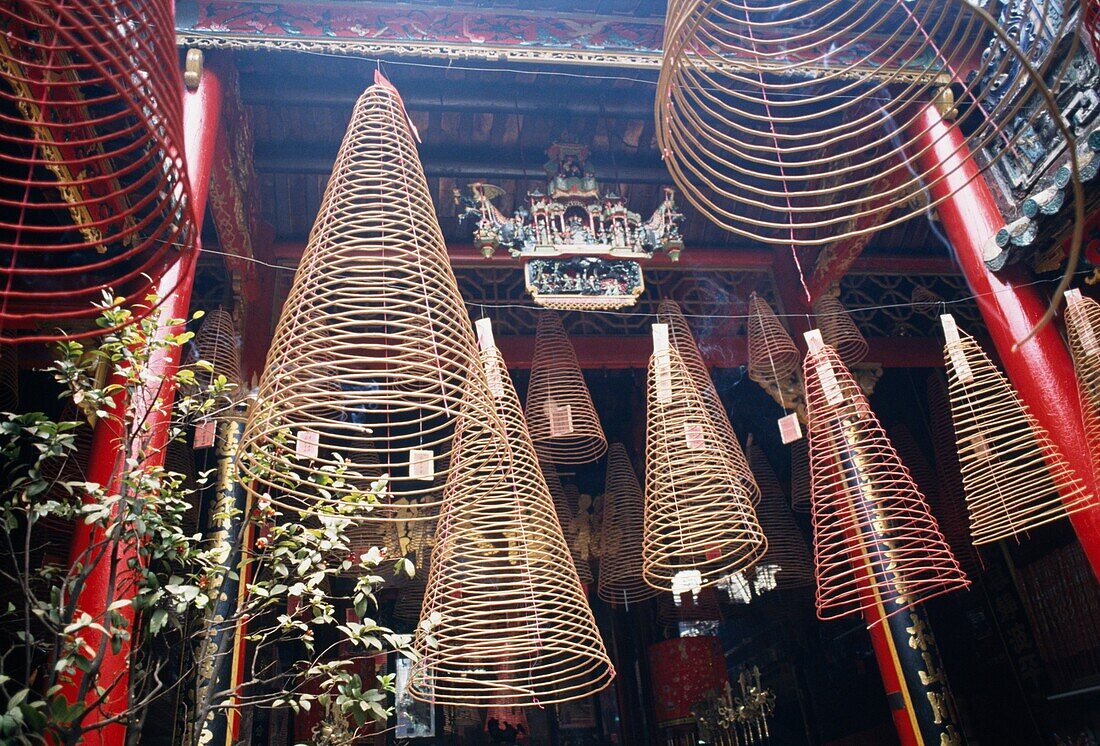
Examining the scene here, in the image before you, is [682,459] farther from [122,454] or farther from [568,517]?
[568,517]

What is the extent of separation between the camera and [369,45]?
14.8ft

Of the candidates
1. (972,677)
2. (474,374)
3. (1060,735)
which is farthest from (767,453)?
(474,374)

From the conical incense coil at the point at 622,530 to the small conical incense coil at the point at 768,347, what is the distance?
155 centimetres

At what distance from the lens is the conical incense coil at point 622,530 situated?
21.9 ft

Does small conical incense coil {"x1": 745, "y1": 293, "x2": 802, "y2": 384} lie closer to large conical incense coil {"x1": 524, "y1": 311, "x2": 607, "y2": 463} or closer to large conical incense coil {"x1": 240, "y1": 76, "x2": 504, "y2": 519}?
large conical incense coil {"x1": 524, "y1": 311, "x2": 607, "y2": 463}

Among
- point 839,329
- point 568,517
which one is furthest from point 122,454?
point 568,517

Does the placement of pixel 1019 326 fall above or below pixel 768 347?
below

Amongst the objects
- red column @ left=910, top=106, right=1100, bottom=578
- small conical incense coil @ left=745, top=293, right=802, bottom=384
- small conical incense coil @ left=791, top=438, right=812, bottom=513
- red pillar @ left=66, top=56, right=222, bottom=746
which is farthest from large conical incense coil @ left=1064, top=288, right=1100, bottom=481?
small conical incense coil @ left=791, top=438, right=812, bottom=513

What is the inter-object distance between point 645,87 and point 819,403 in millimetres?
2424

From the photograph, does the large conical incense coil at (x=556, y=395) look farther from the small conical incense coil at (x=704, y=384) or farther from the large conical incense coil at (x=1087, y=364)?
the large conical incense coil at (x=1087, y=364)

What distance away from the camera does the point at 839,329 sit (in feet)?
18.8

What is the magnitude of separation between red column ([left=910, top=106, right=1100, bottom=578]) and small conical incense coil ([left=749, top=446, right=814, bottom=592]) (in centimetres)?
339

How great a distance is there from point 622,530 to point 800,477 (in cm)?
196

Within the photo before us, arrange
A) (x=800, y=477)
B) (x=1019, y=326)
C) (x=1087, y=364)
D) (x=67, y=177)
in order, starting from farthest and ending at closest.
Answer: (x=800, y=477)
(x=1019, y=326)
(x=1087, y=364)
(x=67, y=177)
